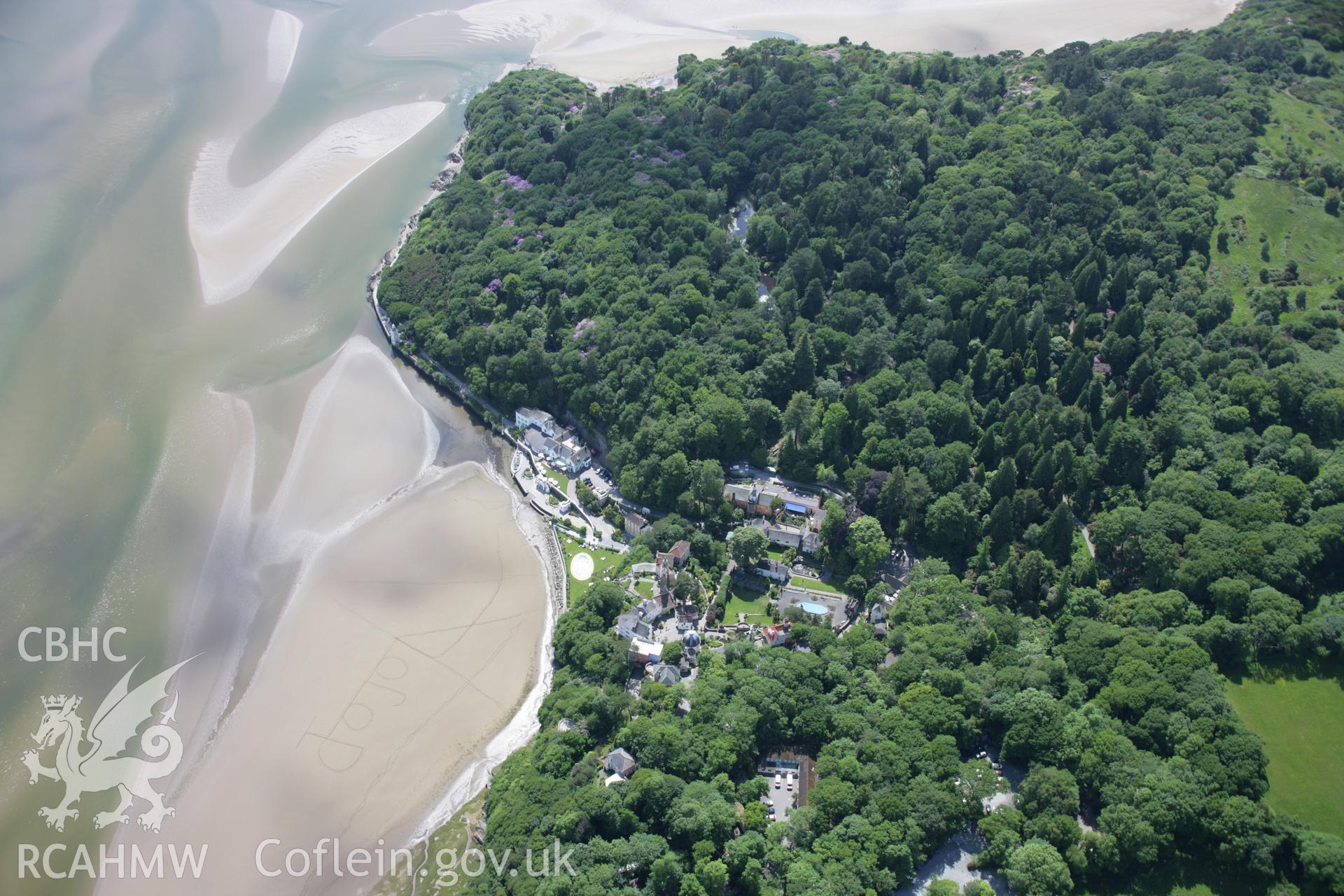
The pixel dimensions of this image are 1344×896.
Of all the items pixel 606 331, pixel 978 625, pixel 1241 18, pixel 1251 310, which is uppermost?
pixel 1241 18

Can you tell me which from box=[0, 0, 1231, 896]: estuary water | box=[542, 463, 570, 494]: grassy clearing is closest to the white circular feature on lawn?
box=[0, 0, 1231, 896]: estuary water

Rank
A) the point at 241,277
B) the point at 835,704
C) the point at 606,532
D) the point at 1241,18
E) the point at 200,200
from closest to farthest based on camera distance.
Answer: the point at 835,704
the point at 606,532
the point at 241,277
the point at 200,200
the point at 1241,18

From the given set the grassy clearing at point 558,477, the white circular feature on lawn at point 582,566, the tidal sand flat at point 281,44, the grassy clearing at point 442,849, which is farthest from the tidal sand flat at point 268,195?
the grassy clearing at point 442,849

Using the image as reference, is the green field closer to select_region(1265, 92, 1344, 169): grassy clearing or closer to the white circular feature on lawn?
the white circular feature on lawn

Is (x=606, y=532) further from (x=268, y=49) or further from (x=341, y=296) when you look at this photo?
(x=268, y=49)

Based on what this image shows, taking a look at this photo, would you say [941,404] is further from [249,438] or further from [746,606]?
[249,438]

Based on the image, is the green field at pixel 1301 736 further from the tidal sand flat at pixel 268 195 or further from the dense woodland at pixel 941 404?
the tidal sand flat at pixel 268 195

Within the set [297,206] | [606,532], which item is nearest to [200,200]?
[297,206]
